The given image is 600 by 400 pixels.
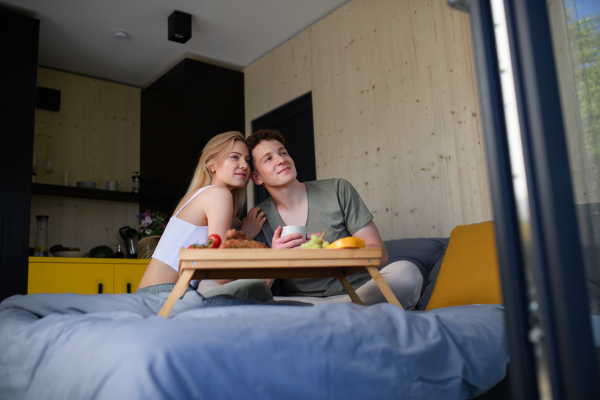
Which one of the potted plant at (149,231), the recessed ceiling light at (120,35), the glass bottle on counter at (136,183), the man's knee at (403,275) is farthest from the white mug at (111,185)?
the man's knee at (403,275)

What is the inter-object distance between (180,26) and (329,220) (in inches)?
92.1

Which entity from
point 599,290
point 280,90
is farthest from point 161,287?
point 280,90

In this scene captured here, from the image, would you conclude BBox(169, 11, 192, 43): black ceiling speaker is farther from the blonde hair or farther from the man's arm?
the man's arm

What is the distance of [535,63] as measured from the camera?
51 cm

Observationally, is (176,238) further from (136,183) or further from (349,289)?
(136,183)

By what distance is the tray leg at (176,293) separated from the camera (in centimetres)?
108

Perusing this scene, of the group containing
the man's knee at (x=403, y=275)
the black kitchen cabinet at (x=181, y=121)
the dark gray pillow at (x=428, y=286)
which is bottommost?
the dark gray pillow at (x=428, y=286)

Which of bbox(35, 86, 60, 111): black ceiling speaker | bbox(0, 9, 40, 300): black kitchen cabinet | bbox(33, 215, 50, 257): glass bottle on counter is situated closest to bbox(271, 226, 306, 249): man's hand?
bbox(0, 9, 40, 300): black kitchen cabinet

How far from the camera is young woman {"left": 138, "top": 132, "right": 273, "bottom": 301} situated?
1.58m

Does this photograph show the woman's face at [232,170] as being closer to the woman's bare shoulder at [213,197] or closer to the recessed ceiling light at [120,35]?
the woman's bare shoulder at [213,197]

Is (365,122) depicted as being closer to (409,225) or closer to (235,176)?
(409,225)

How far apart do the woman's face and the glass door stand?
5.41 ft

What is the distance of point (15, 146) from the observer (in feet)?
10.8

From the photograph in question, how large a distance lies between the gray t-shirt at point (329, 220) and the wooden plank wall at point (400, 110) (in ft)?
2.73
